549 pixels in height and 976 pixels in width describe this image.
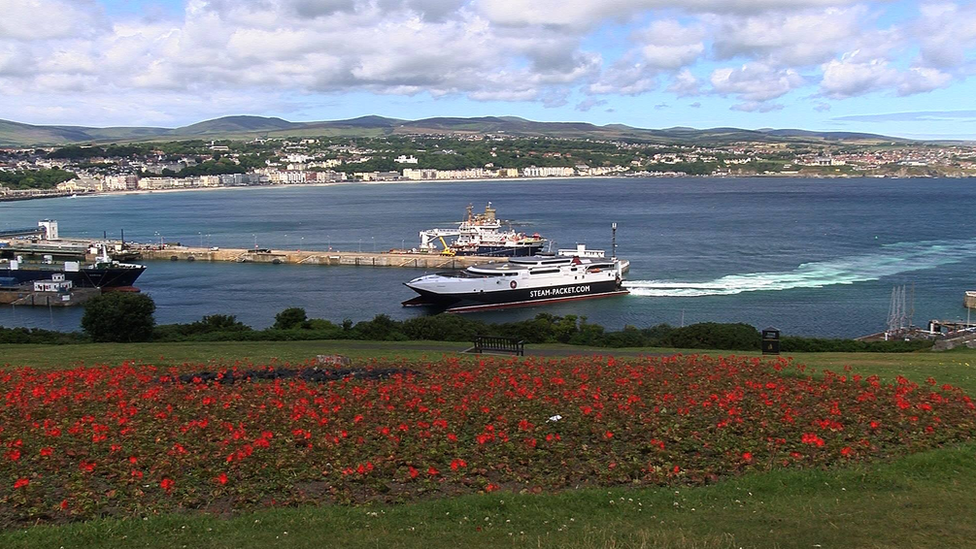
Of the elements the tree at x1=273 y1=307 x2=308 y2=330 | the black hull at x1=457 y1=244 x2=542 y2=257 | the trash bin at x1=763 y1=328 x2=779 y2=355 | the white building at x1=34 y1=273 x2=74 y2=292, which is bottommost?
the white building at x1=34 y1=273 x2=74 y2=292

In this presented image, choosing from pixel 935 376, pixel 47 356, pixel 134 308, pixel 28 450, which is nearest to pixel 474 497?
pixel 28 450

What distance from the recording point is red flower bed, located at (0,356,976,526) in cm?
932

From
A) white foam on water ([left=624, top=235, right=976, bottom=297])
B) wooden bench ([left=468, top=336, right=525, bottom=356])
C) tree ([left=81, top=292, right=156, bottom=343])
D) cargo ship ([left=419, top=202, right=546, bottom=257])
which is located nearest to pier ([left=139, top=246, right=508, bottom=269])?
cargo ship ([left=419, top=202, right=546, bottom=257])

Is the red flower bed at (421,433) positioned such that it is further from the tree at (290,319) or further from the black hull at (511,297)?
the black hull at (511,297)

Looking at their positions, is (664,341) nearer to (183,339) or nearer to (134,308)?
(183,339)

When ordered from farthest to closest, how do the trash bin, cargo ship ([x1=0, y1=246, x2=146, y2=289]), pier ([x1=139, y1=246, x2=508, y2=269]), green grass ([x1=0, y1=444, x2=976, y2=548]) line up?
pier ([x1=139, y1=246, x2=508, y2=269]), cargo ship ([x1=0, y1=246, x2=146, y2=289]), the trash bin, green grass ([x1=0, y1=444, x2=976, y2=548])

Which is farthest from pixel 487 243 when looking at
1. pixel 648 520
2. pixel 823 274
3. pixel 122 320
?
pixel 648 520

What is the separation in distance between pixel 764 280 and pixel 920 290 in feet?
34.8

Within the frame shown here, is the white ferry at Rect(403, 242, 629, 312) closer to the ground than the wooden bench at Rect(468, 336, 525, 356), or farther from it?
closer to the ground

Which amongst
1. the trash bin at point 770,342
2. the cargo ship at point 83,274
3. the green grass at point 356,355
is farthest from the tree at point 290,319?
the cargo ship at point 83,274

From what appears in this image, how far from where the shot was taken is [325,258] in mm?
82812

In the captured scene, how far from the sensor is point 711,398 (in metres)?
12.4

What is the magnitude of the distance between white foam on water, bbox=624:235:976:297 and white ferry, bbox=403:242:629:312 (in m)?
3.21

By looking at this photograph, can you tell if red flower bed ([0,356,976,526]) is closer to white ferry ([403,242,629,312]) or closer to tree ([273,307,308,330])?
tree ([273,307,308,330])
